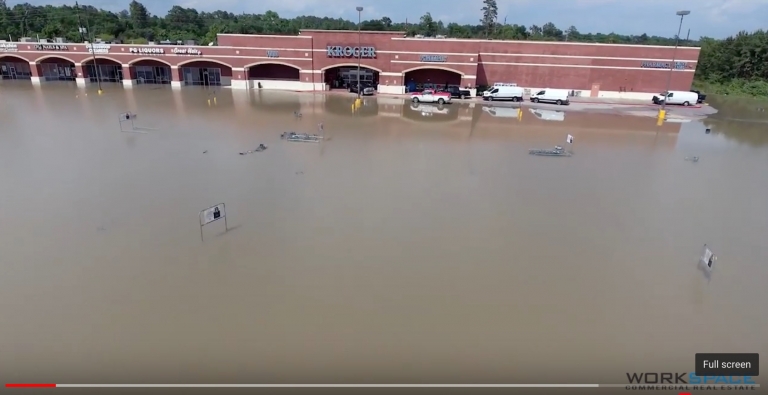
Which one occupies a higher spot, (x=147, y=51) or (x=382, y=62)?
(x=147, y=51)

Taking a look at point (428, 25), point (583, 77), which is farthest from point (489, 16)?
point (583, 77)

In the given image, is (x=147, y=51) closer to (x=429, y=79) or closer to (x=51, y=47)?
(x=51, y=47)

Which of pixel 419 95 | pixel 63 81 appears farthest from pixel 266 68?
pixel 63 81

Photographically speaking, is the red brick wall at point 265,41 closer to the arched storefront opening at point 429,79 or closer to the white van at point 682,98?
the arched storefront opening at point 429,79

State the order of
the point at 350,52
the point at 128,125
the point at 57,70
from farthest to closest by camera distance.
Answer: the point at 57,70
the point at 350,52
the point at 128,125

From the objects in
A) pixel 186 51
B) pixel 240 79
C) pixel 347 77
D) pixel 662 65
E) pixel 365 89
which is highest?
pixel 186 51

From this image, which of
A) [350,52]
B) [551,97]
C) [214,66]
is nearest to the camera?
[551,97]

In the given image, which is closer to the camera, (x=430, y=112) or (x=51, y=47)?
(x=430, y=112)
